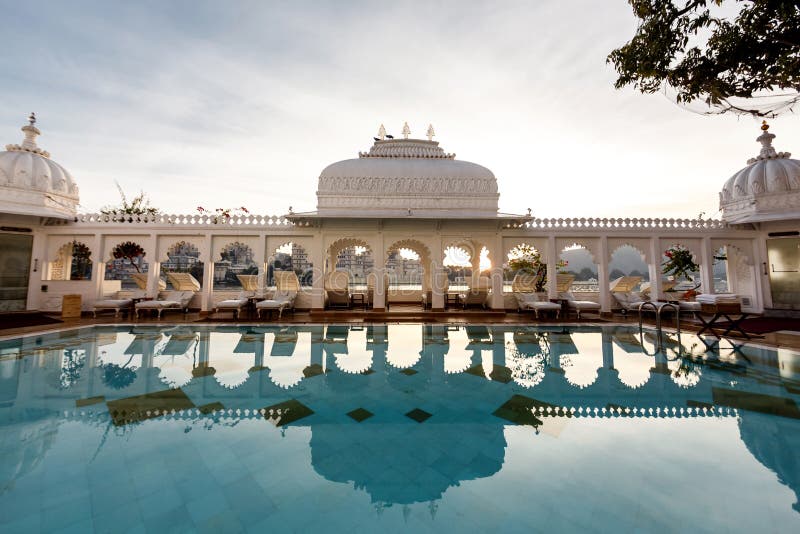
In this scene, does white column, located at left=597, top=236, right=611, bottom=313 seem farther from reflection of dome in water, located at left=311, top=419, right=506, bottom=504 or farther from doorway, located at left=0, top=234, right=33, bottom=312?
doorway, located at left=0, top=234, right=33, bottom=312

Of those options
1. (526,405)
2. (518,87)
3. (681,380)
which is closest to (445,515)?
(526,405)

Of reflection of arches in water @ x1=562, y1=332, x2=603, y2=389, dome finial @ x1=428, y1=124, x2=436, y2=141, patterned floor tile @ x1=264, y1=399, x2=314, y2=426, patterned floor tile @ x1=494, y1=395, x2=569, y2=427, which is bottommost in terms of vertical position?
patterned floor tile @ x1=494, y1=395, x2=569, y2=427

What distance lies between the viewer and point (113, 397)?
4180mm

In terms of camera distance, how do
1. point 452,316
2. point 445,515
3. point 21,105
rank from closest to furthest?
point 445,515 < point 452,316 < point 21,105

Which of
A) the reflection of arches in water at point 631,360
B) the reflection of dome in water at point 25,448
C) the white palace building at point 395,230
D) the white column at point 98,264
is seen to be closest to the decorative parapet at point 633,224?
the white palace building at point 395,230

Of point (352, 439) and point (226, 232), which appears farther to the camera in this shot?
point (226, 232)

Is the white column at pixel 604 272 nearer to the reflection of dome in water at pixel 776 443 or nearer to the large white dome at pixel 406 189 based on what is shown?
Result: the large white dome at pixel 406 189

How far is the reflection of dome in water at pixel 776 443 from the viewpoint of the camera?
2.64 metres

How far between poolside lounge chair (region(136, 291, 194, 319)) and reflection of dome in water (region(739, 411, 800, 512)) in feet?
47.5

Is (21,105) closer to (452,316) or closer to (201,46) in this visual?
(201,46)

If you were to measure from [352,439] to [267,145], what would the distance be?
11894mm

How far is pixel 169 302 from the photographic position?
1126 cm

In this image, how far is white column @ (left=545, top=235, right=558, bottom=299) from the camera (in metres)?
12.2

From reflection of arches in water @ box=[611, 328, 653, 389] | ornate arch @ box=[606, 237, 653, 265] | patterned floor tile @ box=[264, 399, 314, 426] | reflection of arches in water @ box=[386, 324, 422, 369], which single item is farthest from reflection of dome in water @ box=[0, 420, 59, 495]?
ornate arch @ box=[606, 237, 653, 265]
